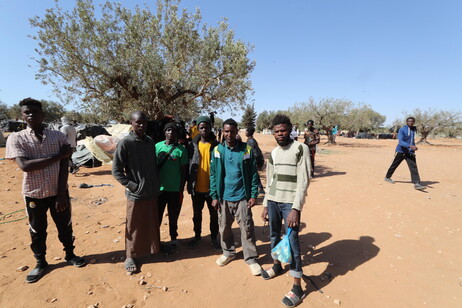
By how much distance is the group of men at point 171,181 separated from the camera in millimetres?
2695

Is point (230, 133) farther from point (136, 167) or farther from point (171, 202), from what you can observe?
point (171, 202)

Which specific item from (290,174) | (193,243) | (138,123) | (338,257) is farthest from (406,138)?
(138,123)

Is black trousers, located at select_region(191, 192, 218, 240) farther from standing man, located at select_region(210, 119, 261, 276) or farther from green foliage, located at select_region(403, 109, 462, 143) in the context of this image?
green foliage, located at select_region(403, 109, 462, 143)

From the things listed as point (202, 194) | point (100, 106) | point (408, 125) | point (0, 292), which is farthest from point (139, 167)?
point (408, 125)

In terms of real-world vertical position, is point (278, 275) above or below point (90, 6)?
below

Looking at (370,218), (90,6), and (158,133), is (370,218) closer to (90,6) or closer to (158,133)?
(158,133)

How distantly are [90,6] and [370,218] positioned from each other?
10919mm

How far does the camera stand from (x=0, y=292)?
2.68 meters

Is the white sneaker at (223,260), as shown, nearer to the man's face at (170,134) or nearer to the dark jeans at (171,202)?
the dark jeans at (171,202)

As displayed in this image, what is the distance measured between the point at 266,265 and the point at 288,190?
4.47 ft

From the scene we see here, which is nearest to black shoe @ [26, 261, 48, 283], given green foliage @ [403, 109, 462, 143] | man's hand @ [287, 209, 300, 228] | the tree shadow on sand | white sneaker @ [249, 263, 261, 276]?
white sneaker @ [249, 263, 261, 276]

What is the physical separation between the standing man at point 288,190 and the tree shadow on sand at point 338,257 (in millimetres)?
397

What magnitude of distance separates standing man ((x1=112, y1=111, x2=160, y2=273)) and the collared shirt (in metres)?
0.79

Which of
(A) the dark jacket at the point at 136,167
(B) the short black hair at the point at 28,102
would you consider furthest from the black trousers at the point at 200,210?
(B) the short black hair at the point at 28,102
